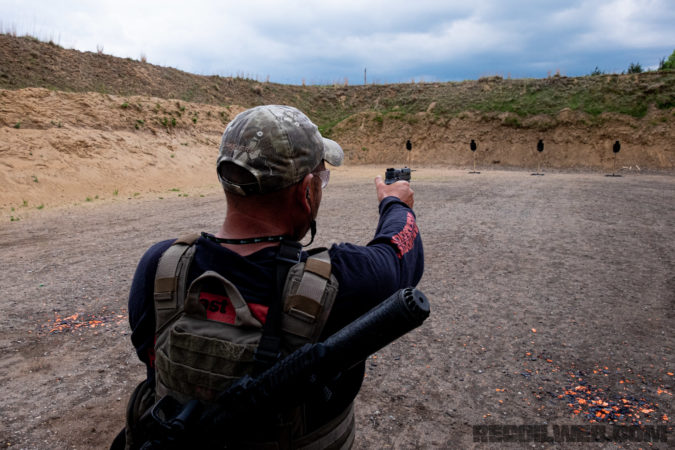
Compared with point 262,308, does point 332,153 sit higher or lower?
higher

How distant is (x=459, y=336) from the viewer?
4.28 metres

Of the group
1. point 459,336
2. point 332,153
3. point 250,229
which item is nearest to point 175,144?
point 459,336

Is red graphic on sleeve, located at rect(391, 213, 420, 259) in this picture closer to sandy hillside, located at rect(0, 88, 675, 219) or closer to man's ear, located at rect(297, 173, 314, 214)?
man's ear, located at rect(297, 173, 314, 214)

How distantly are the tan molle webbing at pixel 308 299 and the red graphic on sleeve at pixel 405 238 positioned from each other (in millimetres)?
377

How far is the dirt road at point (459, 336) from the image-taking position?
121 inches

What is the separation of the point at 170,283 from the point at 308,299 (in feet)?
1.41

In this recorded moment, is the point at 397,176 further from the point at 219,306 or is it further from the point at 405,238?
the point at 219,306

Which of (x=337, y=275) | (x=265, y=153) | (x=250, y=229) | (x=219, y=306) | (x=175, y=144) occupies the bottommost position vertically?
(x=219, y=306)

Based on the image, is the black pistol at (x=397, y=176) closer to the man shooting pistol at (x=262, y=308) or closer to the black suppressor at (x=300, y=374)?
the man shooting pistol at (x=262, y=308)

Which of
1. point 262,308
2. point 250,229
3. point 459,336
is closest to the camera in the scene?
point 262,308

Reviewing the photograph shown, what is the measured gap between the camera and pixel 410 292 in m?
1.09

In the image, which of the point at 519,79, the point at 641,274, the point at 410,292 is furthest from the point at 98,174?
the point at 519,79

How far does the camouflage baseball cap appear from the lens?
4.37 ft

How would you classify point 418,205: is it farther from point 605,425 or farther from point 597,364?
point 605,425
